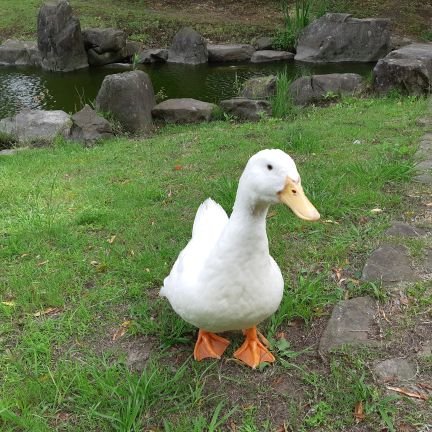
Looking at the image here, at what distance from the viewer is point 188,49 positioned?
1173cm

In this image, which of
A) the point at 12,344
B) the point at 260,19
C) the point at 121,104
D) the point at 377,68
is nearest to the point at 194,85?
the point at 121,104

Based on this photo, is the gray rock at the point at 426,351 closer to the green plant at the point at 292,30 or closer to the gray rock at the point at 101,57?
the green plant at the point at 292,30

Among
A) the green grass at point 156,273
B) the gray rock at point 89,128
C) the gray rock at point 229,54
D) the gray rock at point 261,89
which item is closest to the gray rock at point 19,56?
the gray rock at point 229,54

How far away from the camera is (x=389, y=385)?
211 cm

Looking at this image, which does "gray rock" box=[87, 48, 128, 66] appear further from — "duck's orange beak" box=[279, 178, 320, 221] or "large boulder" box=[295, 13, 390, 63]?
"duck's orange beak" box=[279, 178, 320, 221]

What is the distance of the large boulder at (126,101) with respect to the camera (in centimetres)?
709

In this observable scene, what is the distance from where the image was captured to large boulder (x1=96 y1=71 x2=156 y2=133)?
7.09 metres

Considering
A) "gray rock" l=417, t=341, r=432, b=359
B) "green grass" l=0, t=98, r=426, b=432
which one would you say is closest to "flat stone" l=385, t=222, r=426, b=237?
"green grass" l=0, t=98, r=426, b=432

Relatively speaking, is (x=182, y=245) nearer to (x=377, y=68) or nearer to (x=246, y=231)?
(x=246, y=231)

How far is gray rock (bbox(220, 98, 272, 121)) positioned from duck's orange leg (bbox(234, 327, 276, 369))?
488 centimetres

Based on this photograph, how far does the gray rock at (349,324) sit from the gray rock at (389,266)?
20cm

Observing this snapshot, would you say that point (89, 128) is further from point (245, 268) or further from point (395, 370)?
point (395, 370)

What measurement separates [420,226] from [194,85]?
24.4ft

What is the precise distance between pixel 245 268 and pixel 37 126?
219 inches
